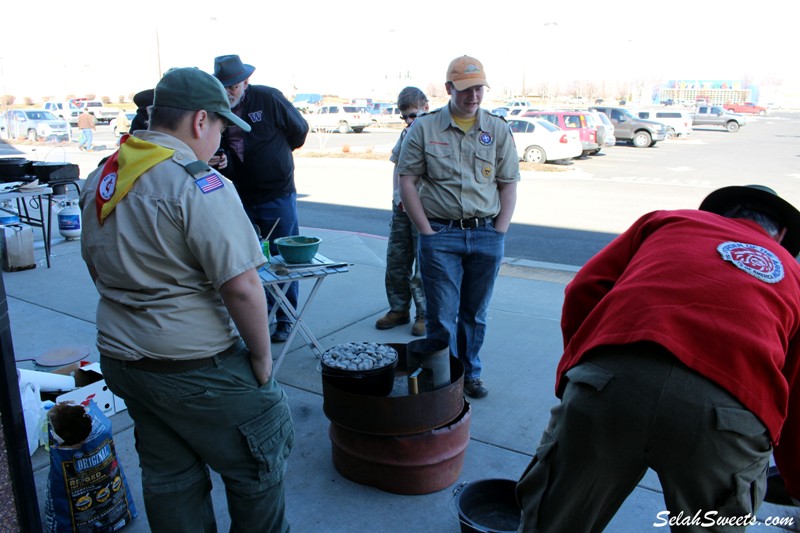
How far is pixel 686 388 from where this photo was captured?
1666mm

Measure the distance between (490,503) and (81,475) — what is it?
1.66 m

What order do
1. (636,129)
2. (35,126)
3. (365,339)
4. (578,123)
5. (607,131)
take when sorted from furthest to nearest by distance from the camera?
(35,126) → (636,129) → (607,131) → (578,123) → (365,339)

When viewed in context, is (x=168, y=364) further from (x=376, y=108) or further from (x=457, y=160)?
(x=376, y=108)

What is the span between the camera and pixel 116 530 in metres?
2.71

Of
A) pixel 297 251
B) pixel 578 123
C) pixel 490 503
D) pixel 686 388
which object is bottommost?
pixel 490 503

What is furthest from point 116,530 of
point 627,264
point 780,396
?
point 780,396

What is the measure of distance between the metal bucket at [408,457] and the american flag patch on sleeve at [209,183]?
1513 mm

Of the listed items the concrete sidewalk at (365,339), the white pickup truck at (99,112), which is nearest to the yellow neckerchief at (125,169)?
the concrete sidewalk at (365,339)

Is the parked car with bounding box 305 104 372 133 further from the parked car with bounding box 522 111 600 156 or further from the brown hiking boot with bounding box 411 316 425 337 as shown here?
the brown hiking boot with bounding box 411 316 425 337

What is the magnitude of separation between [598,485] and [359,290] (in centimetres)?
461

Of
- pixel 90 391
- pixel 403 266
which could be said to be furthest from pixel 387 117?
pixel 90 391

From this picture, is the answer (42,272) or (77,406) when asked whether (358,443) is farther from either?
(42,272)

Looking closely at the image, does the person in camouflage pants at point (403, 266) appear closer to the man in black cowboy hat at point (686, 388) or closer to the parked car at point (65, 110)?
the man in black cowboy hat at point (686, 388)

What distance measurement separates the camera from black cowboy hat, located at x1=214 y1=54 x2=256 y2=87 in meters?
4.04
